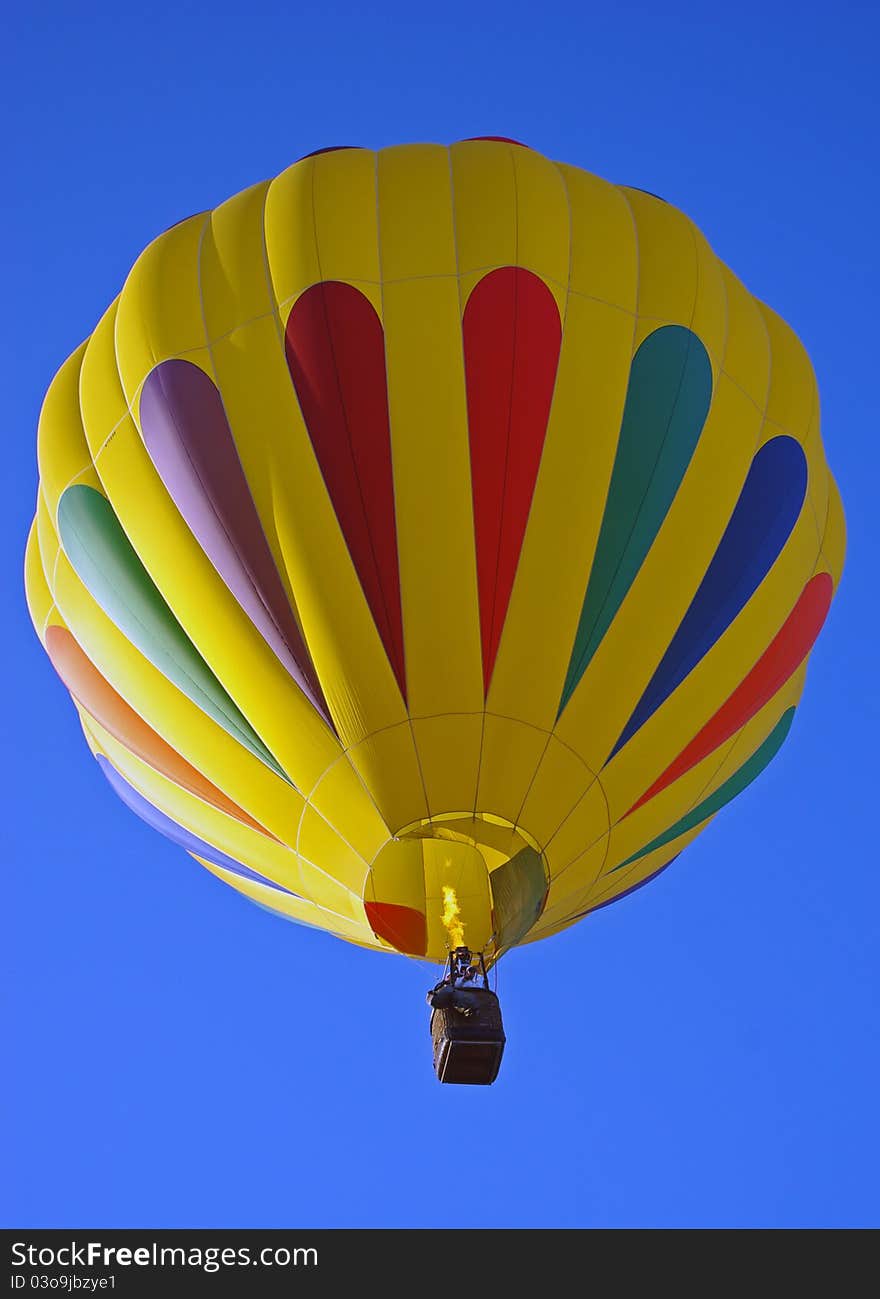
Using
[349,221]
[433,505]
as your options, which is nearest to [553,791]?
[433,505]

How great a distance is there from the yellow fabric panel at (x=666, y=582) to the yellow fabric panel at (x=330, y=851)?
46.0 inches

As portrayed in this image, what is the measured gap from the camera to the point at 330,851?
30.2 feet

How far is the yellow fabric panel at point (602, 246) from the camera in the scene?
959cm

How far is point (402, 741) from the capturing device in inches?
349

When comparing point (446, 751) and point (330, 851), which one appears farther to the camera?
point (330, 851)

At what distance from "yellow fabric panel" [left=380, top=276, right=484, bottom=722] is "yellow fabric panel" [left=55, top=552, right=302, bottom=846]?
0.94 m

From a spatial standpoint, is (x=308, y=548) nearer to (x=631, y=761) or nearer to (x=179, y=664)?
Result: (x=179, y=664)

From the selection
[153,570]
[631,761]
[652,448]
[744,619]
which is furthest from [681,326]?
[153,570]

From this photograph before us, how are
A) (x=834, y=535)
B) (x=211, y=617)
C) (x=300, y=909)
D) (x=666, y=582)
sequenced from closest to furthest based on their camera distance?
(x=211, y=617)
(x=666, y=582)
(x=300, y=909)
(x=834, y=535)

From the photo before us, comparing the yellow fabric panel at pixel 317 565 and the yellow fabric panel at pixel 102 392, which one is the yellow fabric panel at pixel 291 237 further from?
the yellow fabric panel at pixel 102 392

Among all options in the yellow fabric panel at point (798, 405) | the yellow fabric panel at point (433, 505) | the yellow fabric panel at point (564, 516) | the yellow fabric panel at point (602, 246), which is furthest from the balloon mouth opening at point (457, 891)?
the yellow fabric panel at point (602, 246)

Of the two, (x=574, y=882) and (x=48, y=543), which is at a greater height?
(x=48, y=543)

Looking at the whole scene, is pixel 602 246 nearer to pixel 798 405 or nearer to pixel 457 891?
pixel 798 405

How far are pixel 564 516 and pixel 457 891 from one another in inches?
74.2
